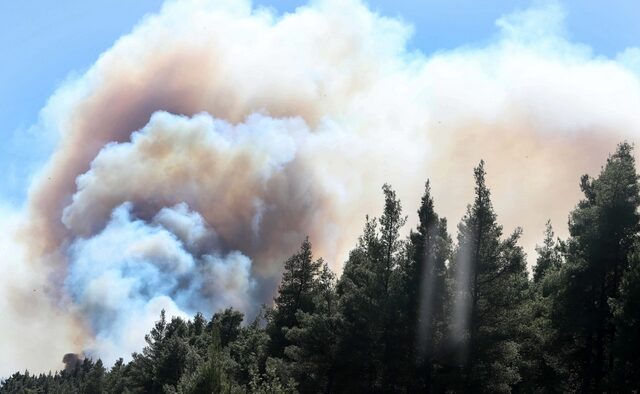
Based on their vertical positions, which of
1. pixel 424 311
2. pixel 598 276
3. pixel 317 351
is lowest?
pixel 317 351

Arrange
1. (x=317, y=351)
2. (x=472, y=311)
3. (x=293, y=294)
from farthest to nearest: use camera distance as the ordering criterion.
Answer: (x=293, y=294) < (x=317, y=351) < (x=472, y=311)

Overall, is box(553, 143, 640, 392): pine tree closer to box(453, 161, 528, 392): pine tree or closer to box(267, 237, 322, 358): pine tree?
box(453, 161, 528, 392): pine tree

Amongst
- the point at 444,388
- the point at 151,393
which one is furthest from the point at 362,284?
the point at 151,393

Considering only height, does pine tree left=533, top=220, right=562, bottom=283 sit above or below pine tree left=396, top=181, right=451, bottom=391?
above

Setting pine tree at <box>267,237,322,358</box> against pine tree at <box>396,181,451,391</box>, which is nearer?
pine tree at <box>396,181,451,391</box>

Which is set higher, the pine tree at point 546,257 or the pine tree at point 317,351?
the pine tree at point 546,257

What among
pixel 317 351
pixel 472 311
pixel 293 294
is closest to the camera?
pixel 472 311

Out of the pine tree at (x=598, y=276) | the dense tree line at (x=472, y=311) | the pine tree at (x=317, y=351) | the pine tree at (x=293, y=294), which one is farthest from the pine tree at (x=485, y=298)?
the pine tree at (x=293, y=294)

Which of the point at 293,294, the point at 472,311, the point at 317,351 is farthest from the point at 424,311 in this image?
the point at 293,294

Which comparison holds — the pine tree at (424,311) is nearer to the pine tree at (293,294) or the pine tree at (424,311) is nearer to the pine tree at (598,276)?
the pine tree at (598,276)

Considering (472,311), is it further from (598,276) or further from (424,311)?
(598,276)

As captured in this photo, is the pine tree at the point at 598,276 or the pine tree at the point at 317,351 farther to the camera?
the pine tree at the point at 317,351

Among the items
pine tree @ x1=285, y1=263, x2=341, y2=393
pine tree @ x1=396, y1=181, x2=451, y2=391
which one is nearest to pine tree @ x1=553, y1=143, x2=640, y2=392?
pine tree @ x1=396, y1=181, x2=451, y2=391

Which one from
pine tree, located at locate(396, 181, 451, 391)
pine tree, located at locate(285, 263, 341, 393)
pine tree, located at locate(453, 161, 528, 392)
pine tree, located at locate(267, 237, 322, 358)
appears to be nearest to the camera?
pine tree, located at locate(453, 161, 528, 392)
